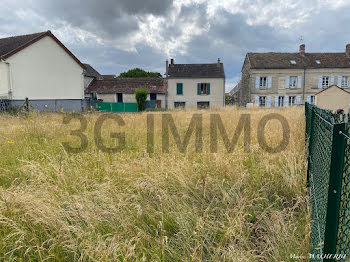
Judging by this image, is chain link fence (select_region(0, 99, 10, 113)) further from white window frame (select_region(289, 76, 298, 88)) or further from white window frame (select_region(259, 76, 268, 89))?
white window frame (select_region(289, 76, 298, 88))

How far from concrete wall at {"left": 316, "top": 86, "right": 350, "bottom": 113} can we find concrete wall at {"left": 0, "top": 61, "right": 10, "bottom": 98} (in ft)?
76.3

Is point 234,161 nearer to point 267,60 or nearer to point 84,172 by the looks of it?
point 84,172

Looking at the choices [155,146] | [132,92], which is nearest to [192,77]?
[132,92]

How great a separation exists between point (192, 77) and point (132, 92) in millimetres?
8187

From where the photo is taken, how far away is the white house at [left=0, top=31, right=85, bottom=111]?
51.0 feet

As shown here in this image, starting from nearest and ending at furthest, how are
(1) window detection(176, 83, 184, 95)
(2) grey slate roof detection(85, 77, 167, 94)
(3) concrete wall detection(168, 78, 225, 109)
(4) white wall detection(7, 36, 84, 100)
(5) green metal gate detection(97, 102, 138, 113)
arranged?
(4) white wall detection(7, 36, 84, 100), (5) green metal gate detection(97, 102, 138, 113), (3) concrete wall detection(168, 78, 225, 109), (1) window detection(176, 83, 184, 95), (2) grey slate roof detection(85, 77, 167, 94)

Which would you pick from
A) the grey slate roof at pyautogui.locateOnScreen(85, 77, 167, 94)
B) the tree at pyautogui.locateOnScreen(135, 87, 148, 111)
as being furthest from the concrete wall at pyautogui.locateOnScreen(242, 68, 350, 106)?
the tree at pyautogui.locateOnScreen(135, 87, 148, 111)

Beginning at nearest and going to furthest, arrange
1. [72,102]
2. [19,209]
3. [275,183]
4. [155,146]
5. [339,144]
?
1. [339,144]
2. [19,209]
3. [275,183]
4. [155,146]
5. [72,102]

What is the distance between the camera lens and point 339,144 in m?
1.12

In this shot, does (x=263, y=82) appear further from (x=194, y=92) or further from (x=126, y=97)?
(x=126, y=97)

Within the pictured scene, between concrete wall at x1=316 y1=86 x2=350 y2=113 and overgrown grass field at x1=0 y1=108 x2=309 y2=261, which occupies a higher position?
concrete wall at x1=316 y1=86 x2=350 y2=113

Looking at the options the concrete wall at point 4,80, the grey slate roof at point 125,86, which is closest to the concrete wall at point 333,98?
the grey slate roof at point 125,86

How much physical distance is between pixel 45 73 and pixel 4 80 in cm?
281

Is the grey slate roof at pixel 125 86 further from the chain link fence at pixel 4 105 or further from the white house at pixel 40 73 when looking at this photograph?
the chain link fence at pixel 4 105
